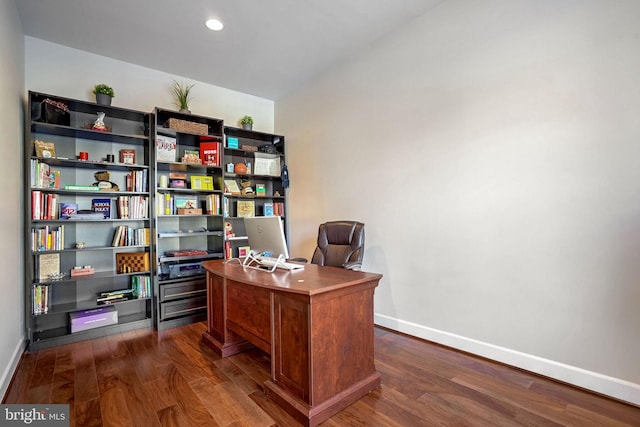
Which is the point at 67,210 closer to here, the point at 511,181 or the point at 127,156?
the point at 127,156

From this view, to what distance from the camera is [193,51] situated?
3.33 metres

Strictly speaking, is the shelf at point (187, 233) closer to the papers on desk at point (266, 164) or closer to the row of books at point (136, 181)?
the row of books at point (136, 181)

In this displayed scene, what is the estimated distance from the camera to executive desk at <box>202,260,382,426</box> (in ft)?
5.51

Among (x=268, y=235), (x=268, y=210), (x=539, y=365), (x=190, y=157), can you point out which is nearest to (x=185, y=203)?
(x=190, y=157)

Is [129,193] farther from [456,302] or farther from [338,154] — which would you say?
[456,302]

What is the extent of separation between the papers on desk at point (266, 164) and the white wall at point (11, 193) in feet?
7.81

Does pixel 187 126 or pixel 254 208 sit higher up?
pixel 187 126

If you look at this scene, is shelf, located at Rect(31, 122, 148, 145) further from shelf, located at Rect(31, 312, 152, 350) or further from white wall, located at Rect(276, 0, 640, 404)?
white wall, located at Rect(276, 0, 640, 404)

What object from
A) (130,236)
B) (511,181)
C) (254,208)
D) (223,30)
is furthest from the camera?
(254,208)

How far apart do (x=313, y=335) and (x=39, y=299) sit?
107 inches

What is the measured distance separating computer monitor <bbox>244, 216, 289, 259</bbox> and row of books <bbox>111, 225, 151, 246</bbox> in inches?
56.0

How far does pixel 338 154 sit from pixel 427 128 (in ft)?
3.87

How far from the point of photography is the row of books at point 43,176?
2725 millimetres

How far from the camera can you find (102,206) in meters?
3.20
